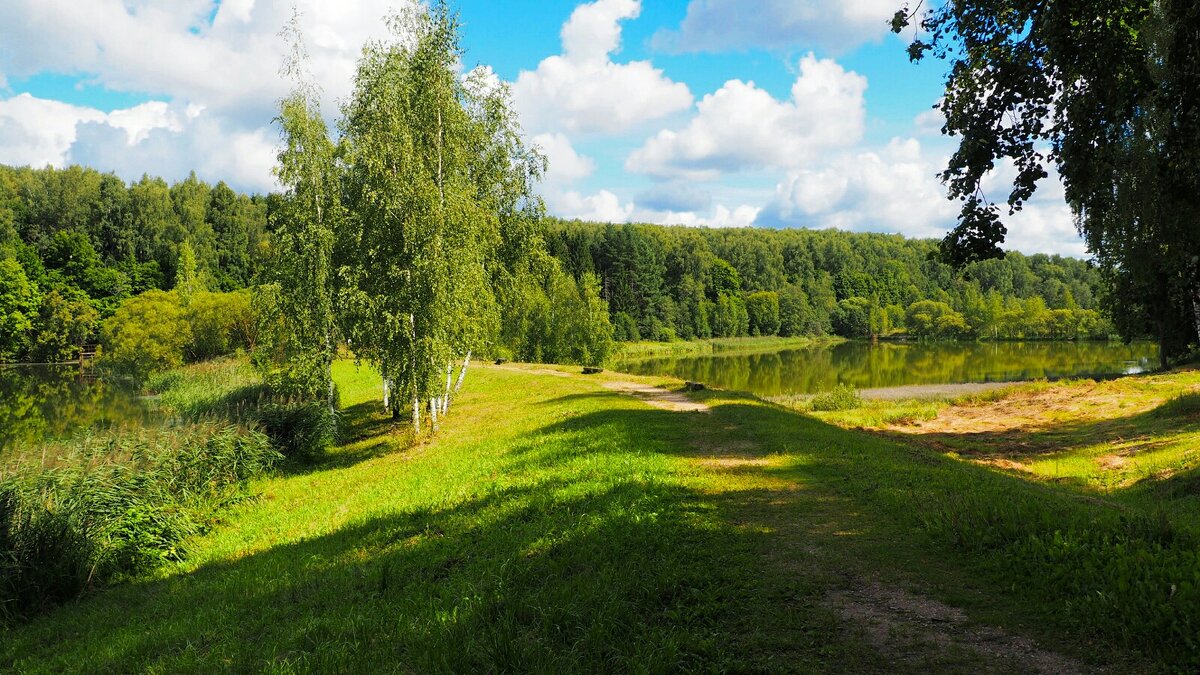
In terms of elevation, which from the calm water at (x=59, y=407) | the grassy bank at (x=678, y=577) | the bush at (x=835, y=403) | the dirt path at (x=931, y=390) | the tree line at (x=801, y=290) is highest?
the tree line at (x=801, y=290)

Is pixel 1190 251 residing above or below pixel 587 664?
above

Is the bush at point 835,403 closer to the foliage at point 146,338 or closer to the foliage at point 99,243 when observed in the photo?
the foliage at point 146,338

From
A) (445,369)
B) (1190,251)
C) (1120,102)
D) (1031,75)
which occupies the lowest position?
(445,369)

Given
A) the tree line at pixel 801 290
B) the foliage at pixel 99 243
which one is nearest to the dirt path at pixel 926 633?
the foliage at pixel 99 243

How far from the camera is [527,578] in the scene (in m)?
7.53

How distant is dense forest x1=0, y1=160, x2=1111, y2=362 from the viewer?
75000mm

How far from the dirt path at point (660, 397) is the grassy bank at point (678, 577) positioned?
7358 mm

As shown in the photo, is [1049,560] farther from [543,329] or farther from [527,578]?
[543,329]

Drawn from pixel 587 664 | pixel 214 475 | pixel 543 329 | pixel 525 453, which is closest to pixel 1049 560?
pixel 587 664

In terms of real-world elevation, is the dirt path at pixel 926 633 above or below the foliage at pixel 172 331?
below

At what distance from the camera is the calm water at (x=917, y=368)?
57.6 m

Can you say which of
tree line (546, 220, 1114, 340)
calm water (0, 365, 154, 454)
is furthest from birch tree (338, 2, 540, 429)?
tree line (546, 220, 1114, 340)

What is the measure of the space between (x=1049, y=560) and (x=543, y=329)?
179 ft

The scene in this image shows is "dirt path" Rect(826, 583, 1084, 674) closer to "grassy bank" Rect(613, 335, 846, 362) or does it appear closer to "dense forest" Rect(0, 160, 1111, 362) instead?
"dense forest" Rect(0, 160, 1111, 362)
